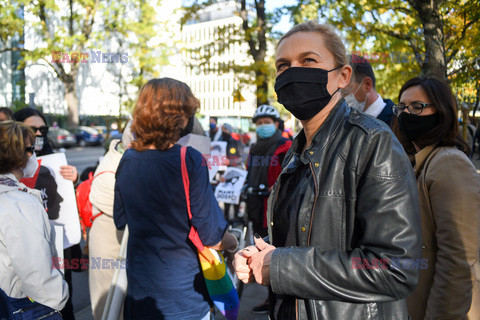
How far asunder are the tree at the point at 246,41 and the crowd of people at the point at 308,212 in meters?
4.67

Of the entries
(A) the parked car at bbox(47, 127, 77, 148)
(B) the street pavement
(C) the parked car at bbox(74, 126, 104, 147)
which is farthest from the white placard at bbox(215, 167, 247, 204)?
(C) the parked car at bbox(74, 126, 104, 147)

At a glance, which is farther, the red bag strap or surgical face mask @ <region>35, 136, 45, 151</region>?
surgical face mask @ <region>35, 136, 45, 151</region>

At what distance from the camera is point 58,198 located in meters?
3.37

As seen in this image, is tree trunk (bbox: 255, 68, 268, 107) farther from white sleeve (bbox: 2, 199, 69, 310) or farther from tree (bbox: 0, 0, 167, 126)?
tree (bbox: 0, 0, 167, 126)

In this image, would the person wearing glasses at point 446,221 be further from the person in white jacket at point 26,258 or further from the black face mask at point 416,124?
the person in white jacket at point 26,258

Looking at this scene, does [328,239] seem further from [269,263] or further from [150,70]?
[150,70]

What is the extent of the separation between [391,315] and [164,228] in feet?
4.25

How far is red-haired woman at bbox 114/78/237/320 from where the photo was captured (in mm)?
2166

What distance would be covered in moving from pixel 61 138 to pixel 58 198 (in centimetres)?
2972

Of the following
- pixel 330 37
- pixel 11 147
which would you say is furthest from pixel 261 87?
pixel 330 37

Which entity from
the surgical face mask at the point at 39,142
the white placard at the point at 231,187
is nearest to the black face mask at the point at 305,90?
the surgical face mask at the point at 39,142

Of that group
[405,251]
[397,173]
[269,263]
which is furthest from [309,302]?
[397,173]

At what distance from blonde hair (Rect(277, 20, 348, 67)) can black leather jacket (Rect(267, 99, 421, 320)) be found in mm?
317

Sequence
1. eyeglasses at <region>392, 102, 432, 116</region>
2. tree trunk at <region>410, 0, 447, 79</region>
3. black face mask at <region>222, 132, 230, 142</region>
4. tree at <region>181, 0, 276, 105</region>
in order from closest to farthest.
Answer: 1. eyeglasses at <region>392, 102, 432, 116</region>
2. tree trunk at <region>410, 0, 447, 79</region>
3. tree at <region>181, 0, 276, 105</region>
4. black face mask at <region>222, 132, 230, 142</region>
